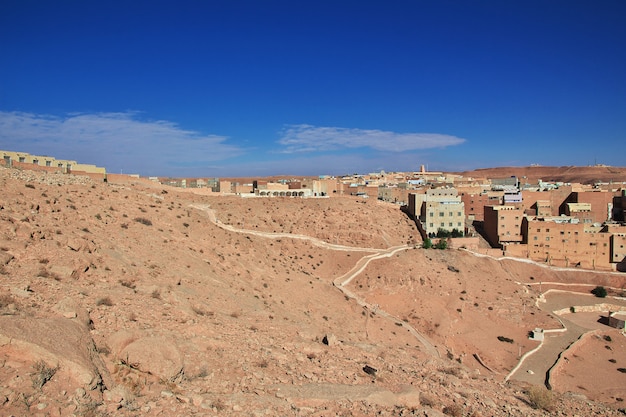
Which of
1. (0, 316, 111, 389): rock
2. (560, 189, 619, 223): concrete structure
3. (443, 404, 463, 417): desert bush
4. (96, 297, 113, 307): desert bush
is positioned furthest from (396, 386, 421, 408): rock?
(560, 189, 619, 223): concrete structure

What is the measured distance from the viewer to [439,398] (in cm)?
900

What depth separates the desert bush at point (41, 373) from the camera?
17.7 ft

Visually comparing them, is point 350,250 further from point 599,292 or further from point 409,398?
point 409,398

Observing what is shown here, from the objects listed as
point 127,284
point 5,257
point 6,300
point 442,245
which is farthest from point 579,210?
point 6,300

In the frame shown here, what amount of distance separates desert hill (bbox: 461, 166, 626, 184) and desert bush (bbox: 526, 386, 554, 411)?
87599 mm

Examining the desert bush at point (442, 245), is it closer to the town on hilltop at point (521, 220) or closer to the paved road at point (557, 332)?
the town on hilltop at point (521, 220)

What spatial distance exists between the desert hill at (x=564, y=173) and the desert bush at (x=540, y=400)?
287 feet

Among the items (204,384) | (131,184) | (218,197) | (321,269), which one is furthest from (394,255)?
(204,384)

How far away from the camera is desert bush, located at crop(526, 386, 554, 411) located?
10.0 m

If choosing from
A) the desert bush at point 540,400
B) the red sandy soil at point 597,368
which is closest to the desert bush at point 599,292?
the red sandy soil at point 597,368

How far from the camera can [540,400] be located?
10172mm

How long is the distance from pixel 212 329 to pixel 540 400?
25.6 feet

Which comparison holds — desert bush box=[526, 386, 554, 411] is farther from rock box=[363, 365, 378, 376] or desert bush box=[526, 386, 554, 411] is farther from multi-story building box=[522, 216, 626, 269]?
multi-story building box=[522, 216, 626, 269]

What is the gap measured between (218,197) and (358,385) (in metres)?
29.4
